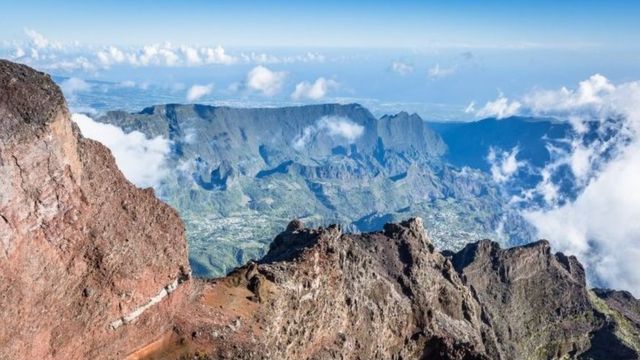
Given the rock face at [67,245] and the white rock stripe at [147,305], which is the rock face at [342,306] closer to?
the white rock stripe at [147,305]

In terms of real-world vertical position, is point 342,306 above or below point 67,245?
below

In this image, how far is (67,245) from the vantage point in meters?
62.1

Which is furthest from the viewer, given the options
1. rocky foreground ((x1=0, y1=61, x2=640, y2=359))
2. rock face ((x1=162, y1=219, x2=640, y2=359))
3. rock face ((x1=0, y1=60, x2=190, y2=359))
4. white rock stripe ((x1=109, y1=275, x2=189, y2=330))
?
rock face ((x1=162, y1=219, x2=640, y2=359))

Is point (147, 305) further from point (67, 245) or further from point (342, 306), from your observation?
point (342, 306)

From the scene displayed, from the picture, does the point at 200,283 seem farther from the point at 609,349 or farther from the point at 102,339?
the point at 609,349

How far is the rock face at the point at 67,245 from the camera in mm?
56469

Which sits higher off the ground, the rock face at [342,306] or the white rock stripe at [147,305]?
the white rock stripe at [147,305]

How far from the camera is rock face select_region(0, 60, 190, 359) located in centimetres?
5647

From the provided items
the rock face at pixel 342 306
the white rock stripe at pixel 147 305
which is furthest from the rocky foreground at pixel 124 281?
the rock face at pixel 342 306

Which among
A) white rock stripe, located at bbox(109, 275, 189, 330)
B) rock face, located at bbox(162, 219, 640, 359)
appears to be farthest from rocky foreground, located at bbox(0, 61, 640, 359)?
rock face, located at bbox(162, 219, 640, 359)

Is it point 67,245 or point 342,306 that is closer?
point 67,245

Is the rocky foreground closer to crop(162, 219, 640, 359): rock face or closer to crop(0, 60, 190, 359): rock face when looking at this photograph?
crop(0, 60, 190, 359): rock face

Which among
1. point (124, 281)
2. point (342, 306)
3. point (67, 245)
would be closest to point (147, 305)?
point (124, 281)

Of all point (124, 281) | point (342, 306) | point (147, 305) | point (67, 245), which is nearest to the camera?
point (67, 245)
